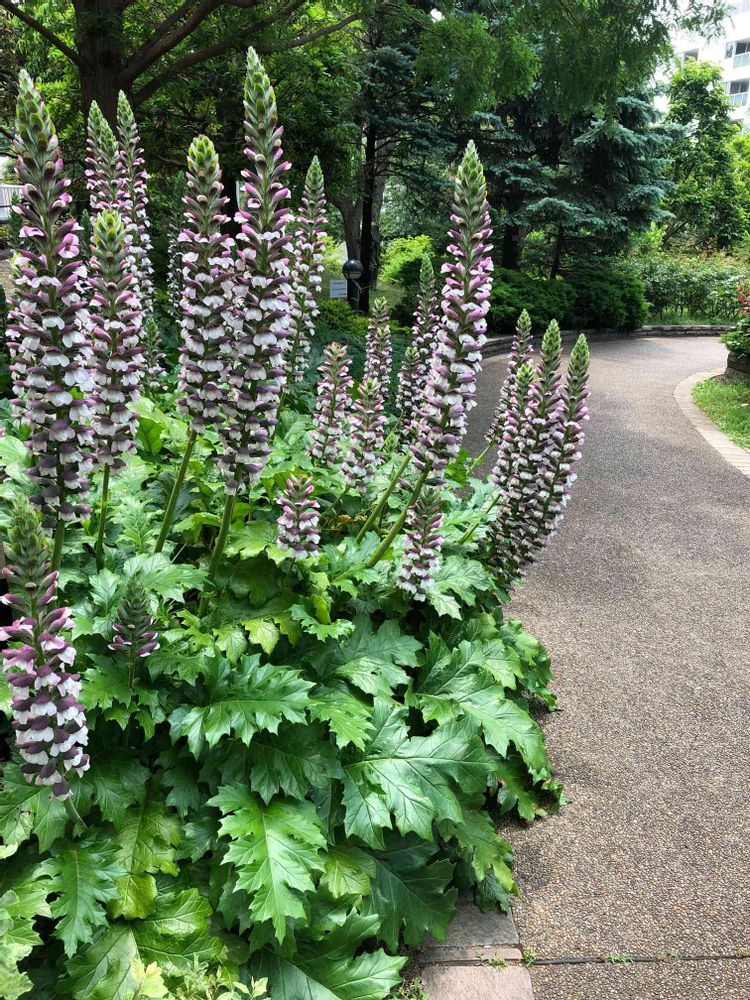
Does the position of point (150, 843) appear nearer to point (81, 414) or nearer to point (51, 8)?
point (81, 414)

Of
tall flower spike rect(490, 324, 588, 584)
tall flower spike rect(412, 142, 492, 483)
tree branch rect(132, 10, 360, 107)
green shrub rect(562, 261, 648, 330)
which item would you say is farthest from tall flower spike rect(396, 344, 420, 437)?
green shrub rect(562, 261, 648, 330)

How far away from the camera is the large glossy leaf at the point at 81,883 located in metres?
2.46

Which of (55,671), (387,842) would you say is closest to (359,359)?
(387,842)

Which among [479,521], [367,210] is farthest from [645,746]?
[367,210]

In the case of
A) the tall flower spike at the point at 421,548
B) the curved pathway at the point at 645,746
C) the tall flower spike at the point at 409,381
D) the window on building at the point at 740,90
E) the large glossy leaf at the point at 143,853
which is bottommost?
the curved pathway at the point at 645,746

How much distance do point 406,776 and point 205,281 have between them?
2230 millimetres

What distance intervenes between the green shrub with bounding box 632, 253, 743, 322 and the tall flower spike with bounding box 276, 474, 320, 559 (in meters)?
25.4

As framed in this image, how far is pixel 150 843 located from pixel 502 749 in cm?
161

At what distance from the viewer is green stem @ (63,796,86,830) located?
8.58 ft

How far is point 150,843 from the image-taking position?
2.86m

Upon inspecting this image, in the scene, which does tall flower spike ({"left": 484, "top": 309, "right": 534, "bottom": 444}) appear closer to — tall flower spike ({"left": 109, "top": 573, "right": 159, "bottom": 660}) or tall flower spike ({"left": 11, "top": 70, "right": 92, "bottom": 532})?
tall flower spike ({"left": 109, "top": 573, "right": 159, "bottom": 660})

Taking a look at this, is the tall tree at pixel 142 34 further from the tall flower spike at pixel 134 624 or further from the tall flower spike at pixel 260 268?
the tall flower spike at pixel 134 624

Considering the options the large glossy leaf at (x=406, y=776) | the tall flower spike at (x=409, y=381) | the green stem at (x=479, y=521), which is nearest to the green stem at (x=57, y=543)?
the large glossy leaf at (x=406, y=776)

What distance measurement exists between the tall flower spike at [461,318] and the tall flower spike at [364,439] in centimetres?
77
